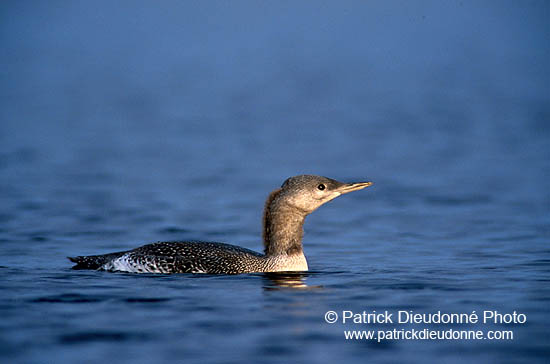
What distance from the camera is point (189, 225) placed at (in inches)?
521

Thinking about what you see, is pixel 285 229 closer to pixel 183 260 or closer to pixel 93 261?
pixel 183 260

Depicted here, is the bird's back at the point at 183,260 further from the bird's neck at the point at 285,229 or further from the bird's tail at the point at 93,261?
the bird's neck at the point at 285,229

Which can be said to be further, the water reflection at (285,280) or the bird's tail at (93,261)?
the bird's tail at (93,261)

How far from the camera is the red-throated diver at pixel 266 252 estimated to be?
9.24 m

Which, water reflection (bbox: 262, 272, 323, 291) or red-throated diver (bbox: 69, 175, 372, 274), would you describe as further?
red-throated diver (bbox: 69, 175, 372, 274)

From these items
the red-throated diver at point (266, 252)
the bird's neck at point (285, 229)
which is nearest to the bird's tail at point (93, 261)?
the red-throated diver at point (266, 252)

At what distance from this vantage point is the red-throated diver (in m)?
9.24

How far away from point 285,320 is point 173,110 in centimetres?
2930

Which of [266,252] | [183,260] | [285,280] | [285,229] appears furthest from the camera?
[266,252]

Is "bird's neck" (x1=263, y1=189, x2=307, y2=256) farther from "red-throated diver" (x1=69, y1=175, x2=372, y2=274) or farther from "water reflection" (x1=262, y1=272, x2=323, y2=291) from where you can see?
"water reflection" (x1=262, y1=272, x2=323, y2=291)

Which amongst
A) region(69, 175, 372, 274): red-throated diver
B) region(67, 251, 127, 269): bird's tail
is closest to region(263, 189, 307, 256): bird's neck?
region(69, 175, 372, 274): red-throated diver

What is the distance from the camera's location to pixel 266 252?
9617 mm

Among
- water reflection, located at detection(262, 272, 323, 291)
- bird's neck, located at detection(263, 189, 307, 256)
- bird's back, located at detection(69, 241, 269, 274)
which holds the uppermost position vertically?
bird's neck, located at detection(263, 189, 307, 256)

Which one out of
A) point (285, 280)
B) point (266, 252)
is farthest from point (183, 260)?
point (285, 280)
